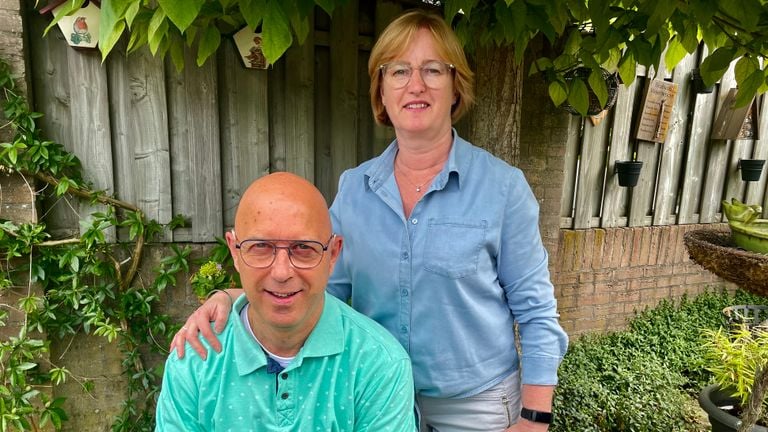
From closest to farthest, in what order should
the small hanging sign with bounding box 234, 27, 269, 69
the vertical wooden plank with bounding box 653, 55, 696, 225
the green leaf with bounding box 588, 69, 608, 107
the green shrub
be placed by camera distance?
the green leaf with bounding box 588, 69, 608, 107, the small hanging sign with bounding box 234, 27, 269, 69, the green shrub, the vertical wooden plank with bounding box 653, 55, 696, 225

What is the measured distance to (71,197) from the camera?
2.26 metres

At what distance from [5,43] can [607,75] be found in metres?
3.04

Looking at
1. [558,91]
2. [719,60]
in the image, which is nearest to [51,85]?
[558,91]

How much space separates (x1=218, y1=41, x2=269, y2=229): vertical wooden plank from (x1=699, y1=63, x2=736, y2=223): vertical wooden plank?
12.7 ft

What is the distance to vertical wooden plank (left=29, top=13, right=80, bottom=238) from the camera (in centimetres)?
213

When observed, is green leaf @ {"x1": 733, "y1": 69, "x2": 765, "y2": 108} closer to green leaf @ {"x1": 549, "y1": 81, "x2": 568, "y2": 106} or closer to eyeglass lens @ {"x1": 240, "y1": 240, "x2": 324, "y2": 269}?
green leaf @ {"x1": 549, "y1": 81, "x2": 568, "y2": 106}

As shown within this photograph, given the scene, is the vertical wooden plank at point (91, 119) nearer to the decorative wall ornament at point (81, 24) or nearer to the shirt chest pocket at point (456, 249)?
the decorative wall ornament at point (81, 24)

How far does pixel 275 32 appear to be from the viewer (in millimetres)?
1110

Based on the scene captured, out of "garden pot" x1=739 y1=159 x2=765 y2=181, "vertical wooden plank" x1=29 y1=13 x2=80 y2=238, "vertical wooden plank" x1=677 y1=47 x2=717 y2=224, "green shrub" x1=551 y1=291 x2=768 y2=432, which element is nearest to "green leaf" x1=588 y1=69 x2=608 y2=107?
"green shrub" x1=551 y1=291 x2=768 y2=432

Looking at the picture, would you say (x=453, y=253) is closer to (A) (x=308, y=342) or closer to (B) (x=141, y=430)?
(A) (x=308, y=342)

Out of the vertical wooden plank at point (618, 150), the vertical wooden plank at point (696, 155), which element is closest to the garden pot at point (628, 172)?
the vertical wooden plank at point (618, 150)

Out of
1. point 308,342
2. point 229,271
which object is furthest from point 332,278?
point 229,271

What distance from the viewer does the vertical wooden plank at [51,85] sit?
213 centimetres

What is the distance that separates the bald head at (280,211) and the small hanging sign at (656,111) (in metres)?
3.49
